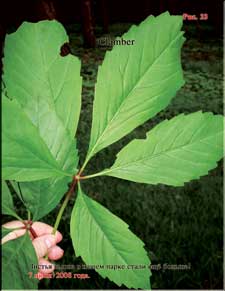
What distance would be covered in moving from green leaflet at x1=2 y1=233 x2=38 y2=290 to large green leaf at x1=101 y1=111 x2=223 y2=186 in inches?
A: 6.0

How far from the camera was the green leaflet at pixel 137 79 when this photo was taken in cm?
49

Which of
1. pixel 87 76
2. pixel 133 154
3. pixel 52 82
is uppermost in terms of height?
pixel 87 76

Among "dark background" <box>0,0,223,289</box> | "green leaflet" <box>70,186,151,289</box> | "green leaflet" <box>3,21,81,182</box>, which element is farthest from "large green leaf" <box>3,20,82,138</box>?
"dark background" <box>0,0,223,289</box>

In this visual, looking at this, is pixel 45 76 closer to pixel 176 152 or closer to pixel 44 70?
pixel 44 70

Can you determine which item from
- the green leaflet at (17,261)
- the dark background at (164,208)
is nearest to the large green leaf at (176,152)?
the green leaflet at (17,261)

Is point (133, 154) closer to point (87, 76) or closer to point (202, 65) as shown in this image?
point (87, 76)

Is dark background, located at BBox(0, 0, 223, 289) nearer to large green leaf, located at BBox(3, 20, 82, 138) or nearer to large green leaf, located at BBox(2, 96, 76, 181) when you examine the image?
large green leaf, located at BBox(3, 20, 82, 138)

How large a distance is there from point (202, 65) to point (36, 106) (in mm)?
4883

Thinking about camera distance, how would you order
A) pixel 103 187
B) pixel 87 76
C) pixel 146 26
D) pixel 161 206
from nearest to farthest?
1. pixel 146 26
2. pixel 161 206
3. pixel 103 187
4. pixel 87 76

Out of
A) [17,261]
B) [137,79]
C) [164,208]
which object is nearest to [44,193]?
[17,261]

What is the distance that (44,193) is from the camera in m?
0.51

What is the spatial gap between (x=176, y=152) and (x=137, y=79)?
0.12m

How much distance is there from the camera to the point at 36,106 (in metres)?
0.48

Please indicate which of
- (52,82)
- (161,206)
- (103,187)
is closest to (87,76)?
(103,187)
